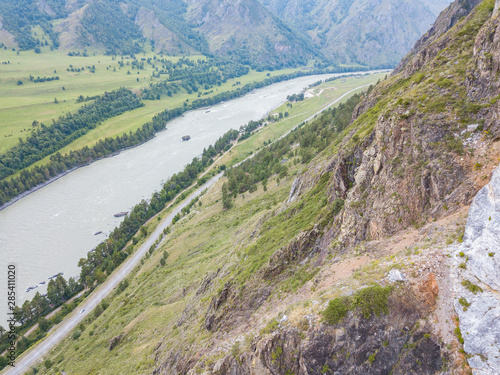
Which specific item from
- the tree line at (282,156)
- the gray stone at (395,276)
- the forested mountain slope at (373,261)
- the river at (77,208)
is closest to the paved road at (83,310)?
the river at (77,208)

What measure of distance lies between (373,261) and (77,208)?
347ft

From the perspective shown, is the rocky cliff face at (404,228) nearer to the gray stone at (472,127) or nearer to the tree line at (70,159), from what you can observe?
the gray stone at (472,127)

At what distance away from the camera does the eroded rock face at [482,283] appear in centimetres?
1339

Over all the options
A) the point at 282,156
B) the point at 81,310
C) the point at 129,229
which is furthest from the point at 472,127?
the point at 129,229

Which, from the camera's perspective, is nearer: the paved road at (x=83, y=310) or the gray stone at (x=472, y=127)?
the gray stone at (x=472, y=127)

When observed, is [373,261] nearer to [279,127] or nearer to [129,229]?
[129,229]

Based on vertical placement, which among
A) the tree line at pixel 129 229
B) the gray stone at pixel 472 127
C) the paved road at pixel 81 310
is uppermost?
the gray stone at pixel 472 127

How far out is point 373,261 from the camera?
20375 millimetres

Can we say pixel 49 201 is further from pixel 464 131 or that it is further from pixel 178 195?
pixel 464 131

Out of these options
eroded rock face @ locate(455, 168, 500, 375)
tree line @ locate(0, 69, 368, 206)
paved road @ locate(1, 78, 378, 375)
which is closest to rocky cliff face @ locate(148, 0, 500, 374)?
eroded rock face @ locate(455, 168, 500, 375)

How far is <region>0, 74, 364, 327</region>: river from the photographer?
78.2 meters

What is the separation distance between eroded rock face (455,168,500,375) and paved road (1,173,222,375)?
2728 inches

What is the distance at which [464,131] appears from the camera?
20.8m

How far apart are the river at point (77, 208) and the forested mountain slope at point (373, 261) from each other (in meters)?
50.1
